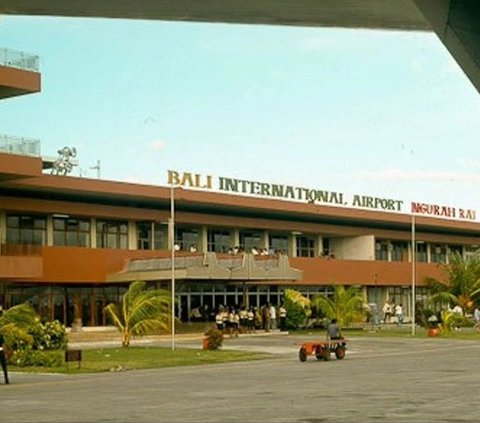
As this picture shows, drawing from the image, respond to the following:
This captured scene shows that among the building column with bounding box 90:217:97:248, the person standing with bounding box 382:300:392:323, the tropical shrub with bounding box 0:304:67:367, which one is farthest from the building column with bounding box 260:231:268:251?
the tropical shrub with bounding box 0:304:67:367

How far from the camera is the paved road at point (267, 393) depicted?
1950 cm

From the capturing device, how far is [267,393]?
24.6 m

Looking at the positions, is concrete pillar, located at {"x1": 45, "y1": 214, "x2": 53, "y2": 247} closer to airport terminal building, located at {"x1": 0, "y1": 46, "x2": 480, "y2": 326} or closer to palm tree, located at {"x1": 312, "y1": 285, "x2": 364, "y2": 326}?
airport terminal building, located at {"x1": 0, "y1": 46, "x2": 480, "y2": 326}

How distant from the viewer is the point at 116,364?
3803 cm

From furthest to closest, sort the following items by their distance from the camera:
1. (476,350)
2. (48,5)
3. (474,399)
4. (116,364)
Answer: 1. (476,350)
2. (116,364)
3. (474,399)
4. (48,5)

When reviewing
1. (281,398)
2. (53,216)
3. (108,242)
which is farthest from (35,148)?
(281,398)

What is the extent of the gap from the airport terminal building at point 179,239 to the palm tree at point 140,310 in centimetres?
434

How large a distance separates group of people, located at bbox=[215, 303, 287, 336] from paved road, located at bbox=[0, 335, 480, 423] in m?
21.1

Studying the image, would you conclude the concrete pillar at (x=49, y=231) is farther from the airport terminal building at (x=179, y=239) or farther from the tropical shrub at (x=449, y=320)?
the tropical shrub at (x=449, y=320)

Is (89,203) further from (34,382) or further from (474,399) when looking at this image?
(474,399)

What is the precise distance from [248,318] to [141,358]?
23590 millimetres

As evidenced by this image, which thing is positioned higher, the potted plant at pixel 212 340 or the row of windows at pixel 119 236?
the row of windows at pixel 119 236

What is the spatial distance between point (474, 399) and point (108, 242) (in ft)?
150

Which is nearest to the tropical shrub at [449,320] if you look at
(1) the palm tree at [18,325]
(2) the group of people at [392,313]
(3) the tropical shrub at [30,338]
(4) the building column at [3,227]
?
(2) the group of people at [392,313]
